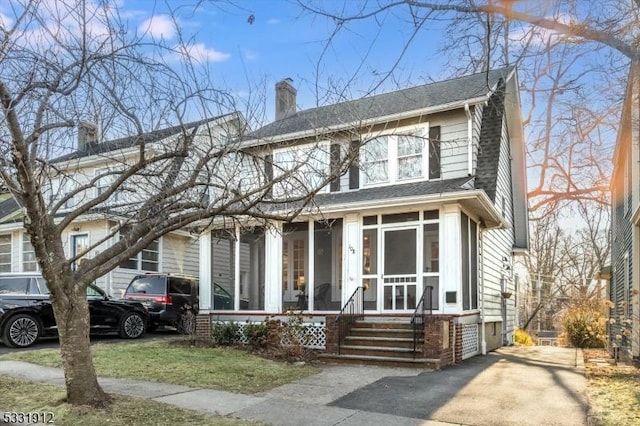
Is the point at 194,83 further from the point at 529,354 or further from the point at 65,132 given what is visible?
the point at 529,354

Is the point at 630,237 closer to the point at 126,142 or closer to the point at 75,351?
the point at 126,142

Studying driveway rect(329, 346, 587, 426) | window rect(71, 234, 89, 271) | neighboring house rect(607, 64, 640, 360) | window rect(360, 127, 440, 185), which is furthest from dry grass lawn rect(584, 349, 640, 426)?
window rect(71, 234, 89, 271)

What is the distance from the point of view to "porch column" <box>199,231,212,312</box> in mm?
14617

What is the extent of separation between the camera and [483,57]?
6.54 m

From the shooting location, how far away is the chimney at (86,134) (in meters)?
7.25

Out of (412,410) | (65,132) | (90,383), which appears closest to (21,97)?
(65,132)

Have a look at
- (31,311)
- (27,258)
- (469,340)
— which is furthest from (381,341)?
(27,258)

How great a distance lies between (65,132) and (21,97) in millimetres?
1073

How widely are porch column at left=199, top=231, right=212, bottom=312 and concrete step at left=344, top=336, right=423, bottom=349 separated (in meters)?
4.93

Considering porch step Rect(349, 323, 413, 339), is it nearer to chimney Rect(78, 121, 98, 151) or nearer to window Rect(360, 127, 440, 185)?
window Rect(360, 127, 440, 185)

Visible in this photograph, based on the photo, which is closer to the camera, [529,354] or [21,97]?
[21,97]

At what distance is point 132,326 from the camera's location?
14336 millimetres

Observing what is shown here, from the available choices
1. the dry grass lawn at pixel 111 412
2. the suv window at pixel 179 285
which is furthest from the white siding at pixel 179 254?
the dry grass lawn at pixel 111 412

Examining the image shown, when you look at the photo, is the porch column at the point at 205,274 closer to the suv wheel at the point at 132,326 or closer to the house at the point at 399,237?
the house at the point at 399,237
